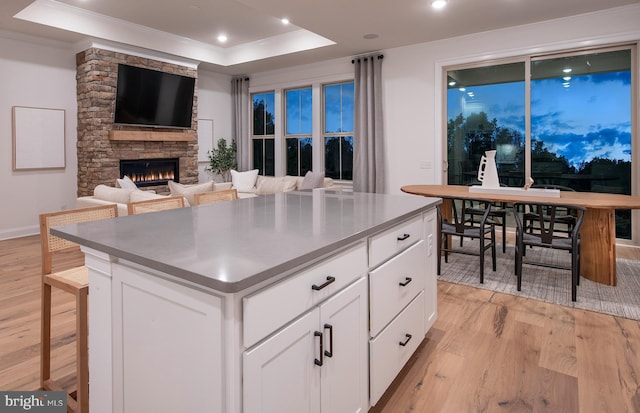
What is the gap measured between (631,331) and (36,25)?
21.9 ft

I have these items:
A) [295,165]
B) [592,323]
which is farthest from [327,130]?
[592,323]

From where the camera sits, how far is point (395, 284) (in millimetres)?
1768

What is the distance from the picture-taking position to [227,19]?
550 centimetres

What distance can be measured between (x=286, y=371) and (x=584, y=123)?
5.30m

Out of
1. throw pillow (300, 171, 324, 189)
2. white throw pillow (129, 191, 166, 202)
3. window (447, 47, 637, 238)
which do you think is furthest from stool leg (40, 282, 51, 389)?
window (447, 47, 637, 238)

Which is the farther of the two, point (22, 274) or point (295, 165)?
point (295, 165)

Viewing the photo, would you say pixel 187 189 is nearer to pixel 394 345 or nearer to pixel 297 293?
pixel 394 345

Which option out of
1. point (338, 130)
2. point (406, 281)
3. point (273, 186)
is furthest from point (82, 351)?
point (338, 130)

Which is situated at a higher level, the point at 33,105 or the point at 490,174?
the point at 33,105

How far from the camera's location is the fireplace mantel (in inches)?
228

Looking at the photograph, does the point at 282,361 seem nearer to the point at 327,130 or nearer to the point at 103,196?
the point at 103,196

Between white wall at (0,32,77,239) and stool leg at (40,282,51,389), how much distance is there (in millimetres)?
4492

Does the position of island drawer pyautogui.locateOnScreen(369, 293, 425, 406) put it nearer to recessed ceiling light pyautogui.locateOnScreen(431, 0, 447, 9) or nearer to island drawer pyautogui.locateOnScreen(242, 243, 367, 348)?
island drawer pyautogui.locateOnScreen(242, 243, 367, 348)

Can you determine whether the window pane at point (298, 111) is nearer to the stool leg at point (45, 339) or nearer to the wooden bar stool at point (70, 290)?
the wooden bar stool at point (70, 290)
